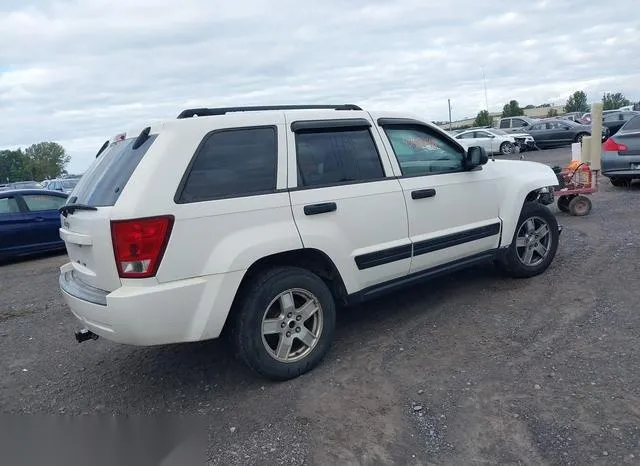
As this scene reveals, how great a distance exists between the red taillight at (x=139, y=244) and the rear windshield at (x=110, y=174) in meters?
0.27

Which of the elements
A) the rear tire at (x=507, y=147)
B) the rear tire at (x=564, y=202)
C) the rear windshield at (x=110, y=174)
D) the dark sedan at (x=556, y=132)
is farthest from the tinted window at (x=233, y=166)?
the dark sedan at (x=556, y=132)

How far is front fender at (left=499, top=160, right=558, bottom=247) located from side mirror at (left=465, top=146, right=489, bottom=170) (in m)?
0.48

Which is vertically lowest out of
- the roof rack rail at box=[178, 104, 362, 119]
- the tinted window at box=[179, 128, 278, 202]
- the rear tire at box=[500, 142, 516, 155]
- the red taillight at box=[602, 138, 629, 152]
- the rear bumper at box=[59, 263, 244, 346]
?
the rear tire at box=[500, 142, 516, 155]

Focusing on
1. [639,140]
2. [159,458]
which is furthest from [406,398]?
[639,140]

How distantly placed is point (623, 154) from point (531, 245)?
6647mm

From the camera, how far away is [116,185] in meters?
3.73

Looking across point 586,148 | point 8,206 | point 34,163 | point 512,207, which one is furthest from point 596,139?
point 34,163

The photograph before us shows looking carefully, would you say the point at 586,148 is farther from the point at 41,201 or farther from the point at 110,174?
the point at 41,201

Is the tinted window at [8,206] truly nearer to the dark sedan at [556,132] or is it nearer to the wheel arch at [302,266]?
the wheel arch at [302,266]

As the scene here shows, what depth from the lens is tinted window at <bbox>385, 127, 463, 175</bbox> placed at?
479 cm

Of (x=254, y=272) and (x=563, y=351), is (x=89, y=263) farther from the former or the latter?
(x=563, y=351)

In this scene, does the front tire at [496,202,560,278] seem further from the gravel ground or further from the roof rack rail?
the roof rack rail

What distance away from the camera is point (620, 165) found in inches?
440

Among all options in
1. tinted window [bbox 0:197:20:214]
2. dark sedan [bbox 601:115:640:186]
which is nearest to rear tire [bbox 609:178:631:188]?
dark sedan [bbox 601:115:640:186]
